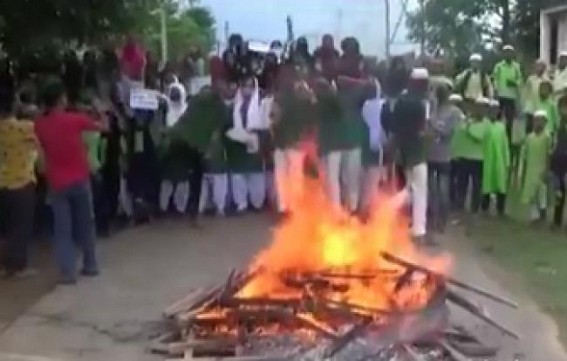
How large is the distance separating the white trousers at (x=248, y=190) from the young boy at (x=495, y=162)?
286 centimetres

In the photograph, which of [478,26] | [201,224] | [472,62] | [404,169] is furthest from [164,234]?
[478,26]

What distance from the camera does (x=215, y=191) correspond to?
17406mm

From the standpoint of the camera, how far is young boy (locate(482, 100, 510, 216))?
17.4 metres

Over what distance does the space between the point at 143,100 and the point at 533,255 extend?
5.50m

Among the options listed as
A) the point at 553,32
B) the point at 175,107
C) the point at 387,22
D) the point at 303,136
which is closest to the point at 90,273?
the point at 303,136

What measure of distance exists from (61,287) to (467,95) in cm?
794

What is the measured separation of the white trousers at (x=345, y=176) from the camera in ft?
52.7

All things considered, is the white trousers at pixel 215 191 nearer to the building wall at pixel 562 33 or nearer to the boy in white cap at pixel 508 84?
the boy in white cap at pixel 508 84

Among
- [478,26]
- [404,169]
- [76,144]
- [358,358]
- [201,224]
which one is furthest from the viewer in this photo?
[478,26]

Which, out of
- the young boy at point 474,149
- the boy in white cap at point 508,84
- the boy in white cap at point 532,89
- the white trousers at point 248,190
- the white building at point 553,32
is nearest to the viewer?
the young boy at point 474,149

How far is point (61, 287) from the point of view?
12.5m

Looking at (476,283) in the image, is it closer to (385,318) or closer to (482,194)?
(385,318)

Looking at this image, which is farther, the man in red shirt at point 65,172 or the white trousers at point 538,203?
the white trousers at point 538,203

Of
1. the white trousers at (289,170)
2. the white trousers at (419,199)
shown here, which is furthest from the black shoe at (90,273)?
the white trousers at (419,199)
